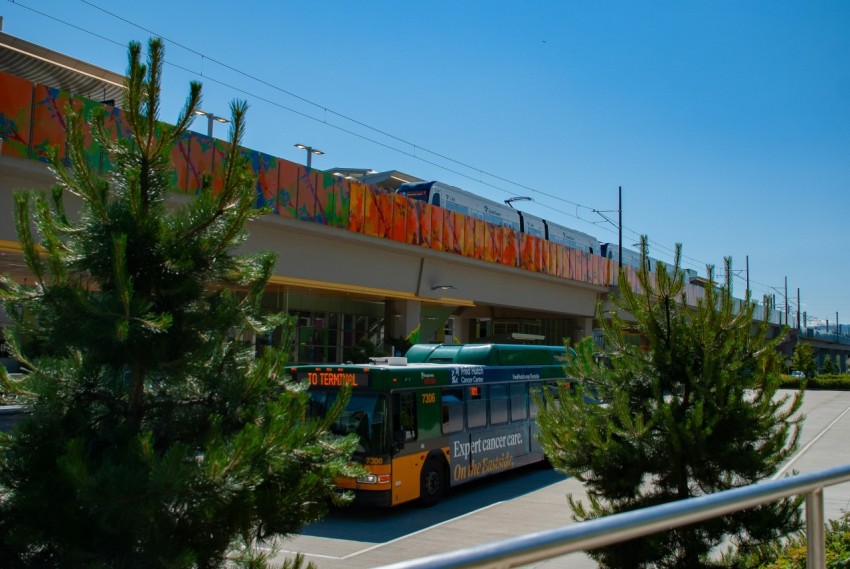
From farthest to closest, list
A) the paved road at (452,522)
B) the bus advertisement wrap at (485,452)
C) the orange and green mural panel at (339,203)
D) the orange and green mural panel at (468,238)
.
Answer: the orange and green mural panel at (468,238) < the orange and green mural panel at (339,203) < the bus advertisement wrap at (485,452) < the paved road at (452,522)

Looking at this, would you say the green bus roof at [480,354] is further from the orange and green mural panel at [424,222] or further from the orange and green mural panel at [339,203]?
the orange and green mural panel at [424,222]

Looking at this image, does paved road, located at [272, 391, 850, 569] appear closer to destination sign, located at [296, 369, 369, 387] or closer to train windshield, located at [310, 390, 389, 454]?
train windshield, located at [310, 390, 389, 454]

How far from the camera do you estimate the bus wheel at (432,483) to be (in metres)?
13.5

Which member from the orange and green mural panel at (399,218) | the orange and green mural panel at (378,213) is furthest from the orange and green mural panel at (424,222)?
the orange and green mural panel at (378,213)

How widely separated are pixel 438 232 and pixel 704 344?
2184cm

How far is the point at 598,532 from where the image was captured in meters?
2.36

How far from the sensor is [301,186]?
2336 cm

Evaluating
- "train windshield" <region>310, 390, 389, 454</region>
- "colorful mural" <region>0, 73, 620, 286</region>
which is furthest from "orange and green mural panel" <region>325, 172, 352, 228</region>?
"train windshield" <region>310, 390, 389, 454</region>

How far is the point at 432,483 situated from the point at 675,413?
7.07 meters

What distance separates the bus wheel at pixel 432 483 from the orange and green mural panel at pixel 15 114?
1062 centimetres

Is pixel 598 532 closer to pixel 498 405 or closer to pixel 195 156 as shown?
Answer: pixel 498 405

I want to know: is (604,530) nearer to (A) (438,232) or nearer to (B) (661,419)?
(B) (661,419)

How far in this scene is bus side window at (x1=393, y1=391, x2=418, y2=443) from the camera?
1296cm

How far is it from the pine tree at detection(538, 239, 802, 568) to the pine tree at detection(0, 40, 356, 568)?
366cm
